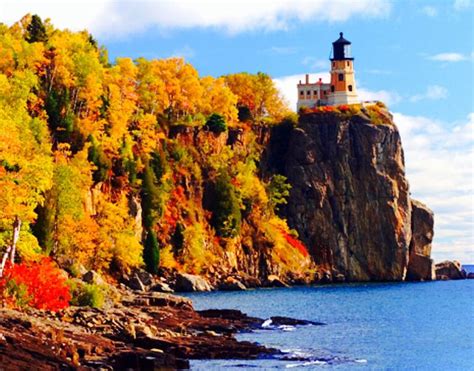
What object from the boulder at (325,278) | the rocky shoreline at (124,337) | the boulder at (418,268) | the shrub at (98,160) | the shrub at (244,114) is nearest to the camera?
the rocky shoreline at (124,337)

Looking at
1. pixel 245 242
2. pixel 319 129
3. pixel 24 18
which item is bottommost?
pixel 245 242

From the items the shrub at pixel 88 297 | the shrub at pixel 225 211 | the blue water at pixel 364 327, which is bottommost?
the blue water at pixel 364 327

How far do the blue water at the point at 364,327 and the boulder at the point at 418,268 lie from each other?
24.8 m

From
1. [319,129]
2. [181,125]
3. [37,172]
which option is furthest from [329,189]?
[37,172]

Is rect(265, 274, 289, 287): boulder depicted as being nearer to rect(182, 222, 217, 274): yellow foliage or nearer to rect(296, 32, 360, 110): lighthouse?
rect(182, 222, 217, 274): yellow foliage

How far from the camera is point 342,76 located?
15288 centimetres

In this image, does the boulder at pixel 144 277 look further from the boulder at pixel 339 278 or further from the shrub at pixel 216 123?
the boulder at pixel 339 278

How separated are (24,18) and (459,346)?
78.5m

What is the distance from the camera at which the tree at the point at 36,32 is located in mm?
103875

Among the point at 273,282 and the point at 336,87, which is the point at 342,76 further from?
the point at 273,282

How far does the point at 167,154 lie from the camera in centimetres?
11606

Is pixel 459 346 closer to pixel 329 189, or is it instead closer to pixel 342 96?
pixel 329 189

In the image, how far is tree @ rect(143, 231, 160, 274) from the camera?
99.5m

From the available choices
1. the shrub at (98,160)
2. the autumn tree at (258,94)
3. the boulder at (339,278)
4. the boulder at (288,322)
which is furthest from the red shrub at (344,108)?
the boulder at (288,322)
